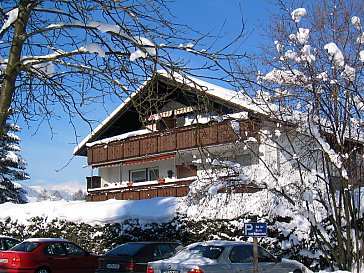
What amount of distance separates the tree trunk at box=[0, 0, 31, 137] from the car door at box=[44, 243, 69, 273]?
10715 millimetres

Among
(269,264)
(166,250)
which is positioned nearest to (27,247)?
(166,250)

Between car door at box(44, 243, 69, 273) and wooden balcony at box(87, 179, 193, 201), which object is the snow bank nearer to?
car door at box(44, 243, 69, 273)

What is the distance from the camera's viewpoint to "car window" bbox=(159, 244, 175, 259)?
1616 centimetres

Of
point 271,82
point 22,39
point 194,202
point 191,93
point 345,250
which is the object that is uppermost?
point 271,82

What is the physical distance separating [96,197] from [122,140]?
3871 mm

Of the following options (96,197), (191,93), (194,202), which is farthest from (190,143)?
(191,93)

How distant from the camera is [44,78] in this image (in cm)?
837

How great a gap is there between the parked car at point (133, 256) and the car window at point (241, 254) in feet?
9.83

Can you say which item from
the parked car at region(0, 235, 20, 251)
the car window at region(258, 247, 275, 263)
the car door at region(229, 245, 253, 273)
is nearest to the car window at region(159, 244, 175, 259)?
the car window at region(258, 247, 275, 263)

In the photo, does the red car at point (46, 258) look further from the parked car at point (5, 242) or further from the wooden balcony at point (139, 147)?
the wooden balcony at point (139, 147)

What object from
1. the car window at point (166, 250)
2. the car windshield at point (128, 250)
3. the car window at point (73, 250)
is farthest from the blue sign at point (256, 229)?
the car window at point (73, 250)

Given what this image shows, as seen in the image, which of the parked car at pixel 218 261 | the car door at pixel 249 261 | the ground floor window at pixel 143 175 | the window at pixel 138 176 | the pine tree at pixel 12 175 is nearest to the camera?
the parked car at pixel 218 261

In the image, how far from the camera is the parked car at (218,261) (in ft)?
40.3

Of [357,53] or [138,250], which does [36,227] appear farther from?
[357,53]
